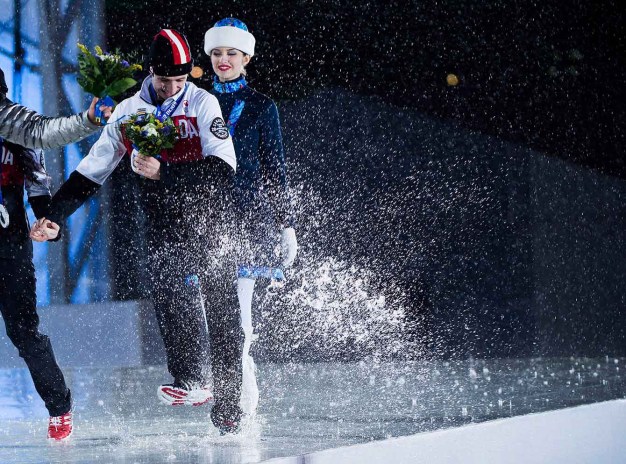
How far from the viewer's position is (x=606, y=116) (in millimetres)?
8062

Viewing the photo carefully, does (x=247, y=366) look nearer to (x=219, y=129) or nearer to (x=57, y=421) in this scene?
(x=57, y=421)

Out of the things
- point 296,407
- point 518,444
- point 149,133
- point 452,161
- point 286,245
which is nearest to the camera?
point 518,444

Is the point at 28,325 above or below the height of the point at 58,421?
above

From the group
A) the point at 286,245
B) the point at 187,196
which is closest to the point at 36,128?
the point at 187,196

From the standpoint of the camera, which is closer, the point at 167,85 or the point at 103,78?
the point at 103,78

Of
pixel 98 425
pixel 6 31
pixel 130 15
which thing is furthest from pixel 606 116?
pixel 98 425

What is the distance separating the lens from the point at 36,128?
3.19m

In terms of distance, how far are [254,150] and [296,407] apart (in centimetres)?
119

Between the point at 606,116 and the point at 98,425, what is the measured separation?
18.5 ft

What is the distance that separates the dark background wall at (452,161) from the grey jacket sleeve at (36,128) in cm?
474

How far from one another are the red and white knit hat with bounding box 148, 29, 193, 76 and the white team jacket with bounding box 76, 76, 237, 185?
0.08 m

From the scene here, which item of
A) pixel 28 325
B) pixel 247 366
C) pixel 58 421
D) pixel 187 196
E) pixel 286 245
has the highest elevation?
pixel 187 196

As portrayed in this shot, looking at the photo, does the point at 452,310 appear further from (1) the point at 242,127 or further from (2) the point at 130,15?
(1) the point at 242,127

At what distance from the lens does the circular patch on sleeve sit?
3252 millimetres
